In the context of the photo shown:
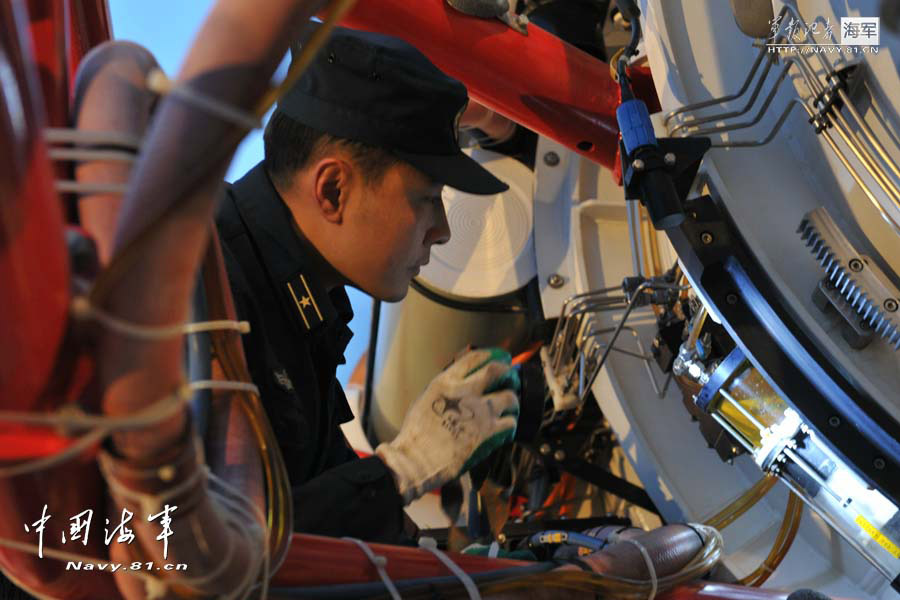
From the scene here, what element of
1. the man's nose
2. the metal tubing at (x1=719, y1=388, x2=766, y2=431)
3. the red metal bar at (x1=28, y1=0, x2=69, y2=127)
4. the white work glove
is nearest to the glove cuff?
the white work glove

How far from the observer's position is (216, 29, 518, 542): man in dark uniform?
118cm

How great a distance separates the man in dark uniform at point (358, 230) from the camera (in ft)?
3.86

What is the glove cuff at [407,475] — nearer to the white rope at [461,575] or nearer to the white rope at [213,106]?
the white rope at [461,575]

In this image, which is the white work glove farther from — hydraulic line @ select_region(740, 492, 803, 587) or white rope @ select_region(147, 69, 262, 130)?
white rope @ select_region(147, 69, 262, 130)

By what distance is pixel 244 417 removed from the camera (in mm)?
748

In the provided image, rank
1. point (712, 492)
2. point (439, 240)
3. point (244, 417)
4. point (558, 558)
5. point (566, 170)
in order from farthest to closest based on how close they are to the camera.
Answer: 1. point (566, 170)
2. point (712, 492)
3. point (439, 240)
4. point (558, 558)
5. point (244, 417)

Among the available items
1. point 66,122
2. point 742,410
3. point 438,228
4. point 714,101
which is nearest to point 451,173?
point 438,228

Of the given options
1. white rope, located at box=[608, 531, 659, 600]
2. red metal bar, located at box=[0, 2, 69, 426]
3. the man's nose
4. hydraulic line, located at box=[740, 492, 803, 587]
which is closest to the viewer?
red metal bar, located at box=[0, 2, 69, 426]

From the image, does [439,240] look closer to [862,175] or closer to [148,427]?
[862,175]

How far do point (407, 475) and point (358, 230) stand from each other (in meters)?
0.31

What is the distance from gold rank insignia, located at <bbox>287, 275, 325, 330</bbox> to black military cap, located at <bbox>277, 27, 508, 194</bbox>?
7.5 inches

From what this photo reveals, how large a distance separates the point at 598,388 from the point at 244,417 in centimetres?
112

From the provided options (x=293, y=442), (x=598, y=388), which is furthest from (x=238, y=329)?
(x=598, y=388)

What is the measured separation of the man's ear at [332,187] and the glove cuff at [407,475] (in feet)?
1.00
